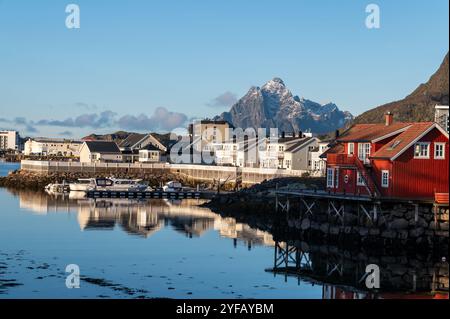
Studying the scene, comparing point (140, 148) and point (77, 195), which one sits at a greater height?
point (140, 148)

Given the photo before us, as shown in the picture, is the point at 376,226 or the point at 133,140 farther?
the point at 133,140

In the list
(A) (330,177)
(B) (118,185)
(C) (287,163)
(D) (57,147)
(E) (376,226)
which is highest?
(D) (57,147)

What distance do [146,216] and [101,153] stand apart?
6189 cm

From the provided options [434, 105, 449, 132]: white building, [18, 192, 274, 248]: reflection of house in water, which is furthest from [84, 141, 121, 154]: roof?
[434, 105, 449, 132]: white building

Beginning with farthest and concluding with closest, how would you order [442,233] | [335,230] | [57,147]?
1. [57,147]
2. [335,230]
3. [442,233]

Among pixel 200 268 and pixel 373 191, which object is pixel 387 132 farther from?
pixel 200 268

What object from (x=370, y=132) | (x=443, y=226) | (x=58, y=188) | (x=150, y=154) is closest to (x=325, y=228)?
(x=370, y=132)

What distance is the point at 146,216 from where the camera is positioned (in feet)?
203

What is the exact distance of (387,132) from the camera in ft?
156

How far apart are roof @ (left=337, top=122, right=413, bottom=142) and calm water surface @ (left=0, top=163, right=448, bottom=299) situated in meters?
7.50

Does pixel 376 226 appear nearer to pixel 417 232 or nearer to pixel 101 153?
pixel 417 232

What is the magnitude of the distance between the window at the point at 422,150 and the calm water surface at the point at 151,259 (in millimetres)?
7711
